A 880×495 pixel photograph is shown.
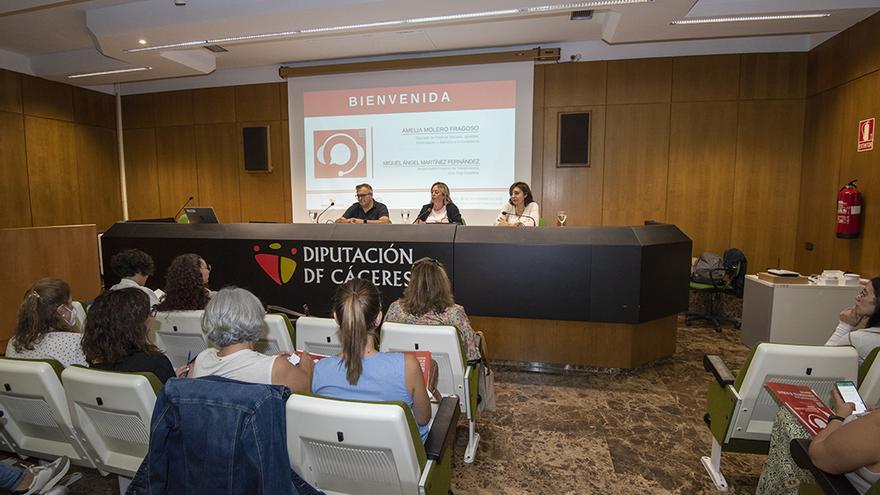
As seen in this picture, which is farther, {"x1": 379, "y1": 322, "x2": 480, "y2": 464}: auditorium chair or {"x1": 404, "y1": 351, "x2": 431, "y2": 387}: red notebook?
{"x1": 379, "y1": 322, "x2": 480, "y2": 464}: auditorium chair

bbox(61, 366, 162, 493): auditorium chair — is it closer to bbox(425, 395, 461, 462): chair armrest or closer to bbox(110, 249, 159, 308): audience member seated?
bbox(425, 395, 461, 462): chair armrest

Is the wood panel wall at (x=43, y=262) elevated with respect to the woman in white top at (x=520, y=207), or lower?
lower

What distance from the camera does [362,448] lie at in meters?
1.38

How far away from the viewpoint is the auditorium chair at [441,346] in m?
2.20

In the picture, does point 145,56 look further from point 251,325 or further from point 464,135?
point 251,325

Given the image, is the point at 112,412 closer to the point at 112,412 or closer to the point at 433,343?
the point at 112,412

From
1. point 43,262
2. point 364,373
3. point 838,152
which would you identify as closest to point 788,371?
point 364,373

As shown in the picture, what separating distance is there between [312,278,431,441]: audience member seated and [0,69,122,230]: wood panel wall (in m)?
7.38

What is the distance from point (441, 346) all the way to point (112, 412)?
4.43 ft

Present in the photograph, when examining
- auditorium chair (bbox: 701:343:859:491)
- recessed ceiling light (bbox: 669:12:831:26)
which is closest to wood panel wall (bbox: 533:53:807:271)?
recessed ceiling light (bbox: 669:12:831:26)

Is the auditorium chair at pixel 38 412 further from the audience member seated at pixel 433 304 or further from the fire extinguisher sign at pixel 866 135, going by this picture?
the fire extinguisher sign at pixel 866 135

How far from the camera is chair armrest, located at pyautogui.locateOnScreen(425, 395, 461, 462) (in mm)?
1541

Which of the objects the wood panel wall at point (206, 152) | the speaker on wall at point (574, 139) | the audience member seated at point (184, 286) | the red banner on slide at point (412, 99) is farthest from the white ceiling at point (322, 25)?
the audience member seated at point (184, 286)

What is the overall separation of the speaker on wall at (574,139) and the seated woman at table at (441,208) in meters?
2.09
